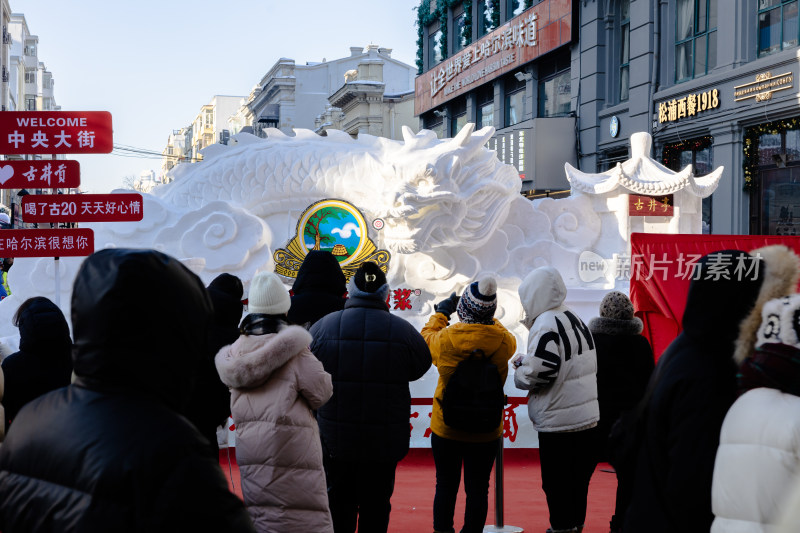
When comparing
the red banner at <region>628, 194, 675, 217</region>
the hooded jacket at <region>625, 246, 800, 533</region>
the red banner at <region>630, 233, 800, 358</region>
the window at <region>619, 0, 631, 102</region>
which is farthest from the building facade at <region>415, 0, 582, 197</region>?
the hooded jacket at <region>625, 246, 800, 533</region>

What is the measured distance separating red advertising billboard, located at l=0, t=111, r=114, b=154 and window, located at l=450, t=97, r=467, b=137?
1644cm

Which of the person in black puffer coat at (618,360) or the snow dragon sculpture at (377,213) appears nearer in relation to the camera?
the person in black puffer coat at (618,360)

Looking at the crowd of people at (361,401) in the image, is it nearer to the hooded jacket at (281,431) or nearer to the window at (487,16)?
the hooded jacket at (281,431)

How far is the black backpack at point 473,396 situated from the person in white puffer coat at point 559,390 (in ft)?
0.55

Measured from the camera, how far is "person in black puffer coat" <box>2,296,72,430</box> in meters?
3.36

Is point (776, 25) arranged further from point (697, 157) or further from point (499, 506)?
point (499, 506)

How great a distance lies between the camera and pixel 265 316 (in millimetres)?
3086

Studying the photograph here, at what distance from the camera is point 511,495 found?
17.0ft

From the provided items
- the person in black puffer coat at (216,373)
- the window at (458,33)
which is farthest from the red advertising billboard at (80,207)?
the window at (458,33)

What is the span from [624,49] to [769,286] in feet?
43.0

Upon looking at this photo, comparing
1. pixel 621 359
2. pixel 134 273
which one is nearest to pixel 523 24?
pixel 621 359

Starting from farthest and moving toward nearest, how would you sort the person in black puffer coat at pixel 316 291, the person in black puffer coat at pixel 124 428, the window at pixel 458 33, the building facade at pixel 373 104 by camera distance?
the building facade at pixel 373 104 → the window at pixel 458 33 → the person in black puffer coat at pixel 316 291 → the person in black puffer coat at pixel 124 428

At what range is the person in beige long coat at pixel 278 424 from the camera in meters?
2.98

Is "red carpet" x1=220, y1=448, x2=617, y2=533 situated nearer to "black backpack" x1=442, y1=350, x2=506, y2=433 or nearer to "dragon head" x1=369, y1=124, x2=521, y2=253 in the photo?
"black backpack" x1=442, y1=350, x2=506, y2=433
